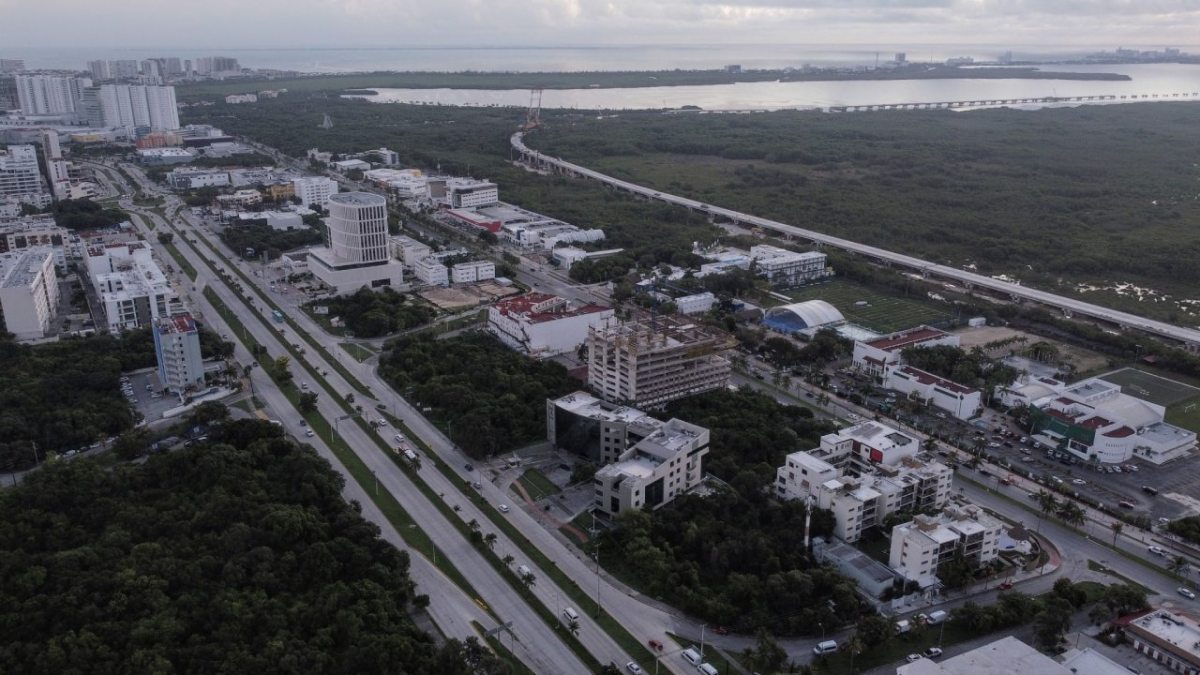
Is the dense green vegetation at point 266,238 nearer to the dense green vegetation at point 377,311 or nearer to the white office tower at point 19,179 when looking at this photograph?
the dense green vegetation at point 377,311

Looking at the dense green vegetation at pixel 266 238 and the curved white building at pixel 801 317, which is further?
the dense green vegetation at pixel 266 238

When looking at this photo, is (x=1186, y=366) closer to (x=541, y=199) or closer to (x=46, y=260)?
(x=541, y=199)

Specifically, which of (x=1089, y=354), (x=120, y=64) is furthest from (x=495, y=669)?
(x=120, y=64)

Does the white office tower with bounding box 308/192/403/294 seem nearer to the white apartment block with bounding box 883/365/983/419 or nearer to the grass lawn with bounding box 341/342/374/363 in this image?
the grass lawn with bounding box 341/342/374/363

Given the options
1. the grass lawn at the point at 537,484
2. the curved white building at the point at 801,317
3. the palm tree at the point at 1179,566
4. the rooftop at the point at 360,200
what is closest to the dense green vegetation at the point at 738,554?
the grass lawn at the point at 537,484

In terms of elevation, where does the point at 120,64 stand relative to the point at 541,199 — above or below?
above

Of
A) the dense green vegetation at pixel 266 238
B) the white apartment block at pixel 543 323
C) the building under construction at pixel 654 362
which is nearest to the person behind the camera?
the building under construction at pixel 654 362
